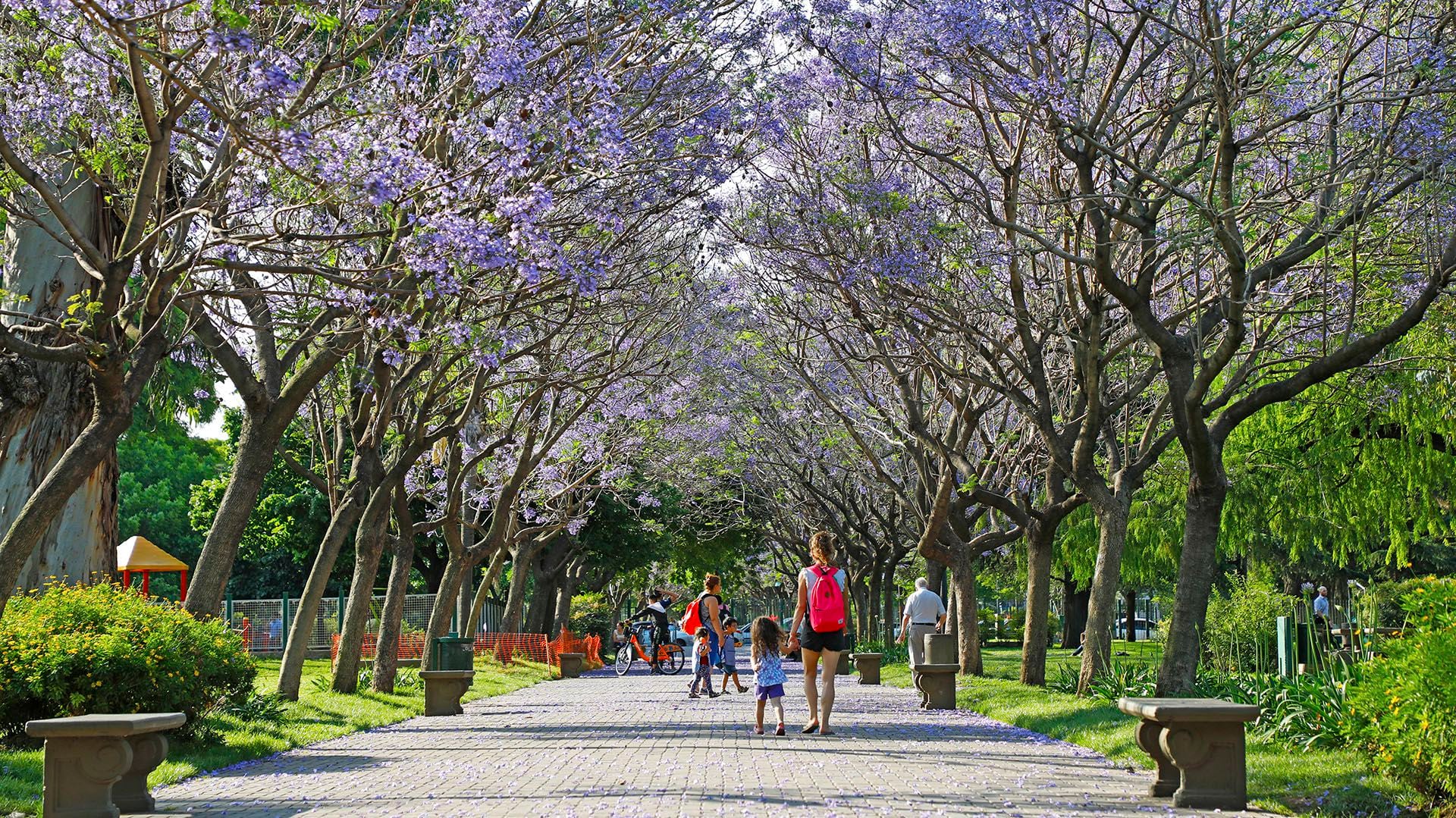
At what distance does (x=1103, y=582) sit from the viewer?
1684 cm

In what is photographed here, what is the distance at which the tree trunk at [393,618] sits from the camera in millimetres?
20172

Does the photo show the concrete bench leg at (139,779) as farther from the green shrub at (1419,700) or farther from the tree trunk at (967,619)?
the tree trunk at (967,619)

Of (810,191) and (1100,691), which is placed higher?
(810,191)

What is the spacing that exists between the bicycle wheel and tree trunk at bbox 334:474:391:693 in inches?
647

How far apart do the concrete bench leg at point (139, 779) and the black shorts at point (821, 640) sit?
621 centimetres

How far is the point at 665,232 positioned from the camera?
2017 cm

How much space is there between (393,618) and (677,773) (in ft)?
35.6

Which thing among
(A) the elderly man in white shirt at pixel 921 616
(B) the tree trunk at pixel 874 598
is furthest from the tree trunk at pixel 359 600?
(B) the tree trunk at pixel 874 598

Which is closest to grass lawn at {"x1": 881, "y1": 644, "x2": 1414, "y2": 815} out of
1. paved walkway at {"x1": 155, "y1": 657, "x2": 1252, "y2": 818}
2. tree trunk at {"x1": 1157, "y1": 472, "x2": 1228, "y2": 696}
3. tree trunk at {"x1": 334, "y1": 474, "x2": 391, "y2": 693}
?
paved walkway at {"x1": 155, "y1": 657, "x2": 1252, "y2": 818}

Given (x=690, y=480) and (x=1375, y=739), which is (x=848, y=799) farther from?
(x=690, y=480)

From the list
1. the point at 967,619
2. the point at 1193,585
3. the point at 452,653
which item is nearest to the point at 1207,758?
the point at 1193,585

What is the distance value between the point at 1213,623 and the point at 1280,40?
54.1 feet

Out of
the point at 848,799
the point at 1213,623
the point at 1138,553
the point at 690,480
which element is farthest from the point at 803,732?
the point at 690,480

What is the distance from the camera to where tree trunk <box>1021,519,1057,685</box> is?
64.7 ft
